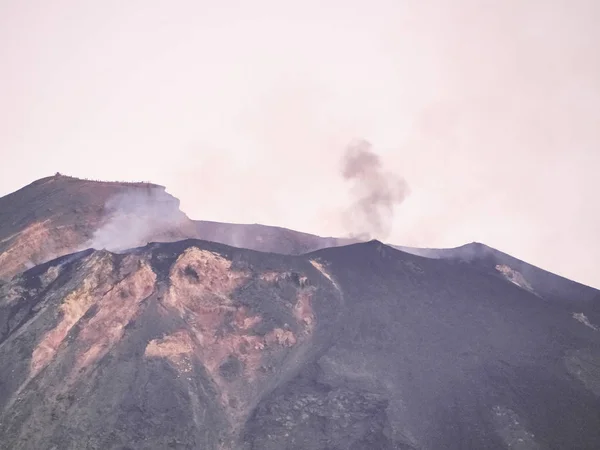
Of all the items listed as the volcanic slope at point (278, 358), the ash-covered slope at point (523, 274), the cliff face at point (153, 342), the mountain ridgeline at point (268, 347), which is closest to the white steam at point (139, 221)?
the mountain ridgeline at point (268, 347)

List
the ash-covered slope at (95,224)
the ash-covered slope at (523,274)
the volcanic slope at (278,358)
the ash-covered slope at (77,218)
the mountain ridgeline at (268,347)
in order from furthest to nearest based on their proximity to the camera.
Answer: the ash-covered slope at (523,274) < the ash-covered slope at (95,224) < the ash-covered slope at (77,218) < the mountain ridgeline at (268,347) < the volcanic slope at (278,358)

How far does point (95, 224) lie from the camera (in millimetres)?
58938

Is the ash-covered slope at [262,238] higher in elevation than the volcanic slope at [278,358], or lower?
higher

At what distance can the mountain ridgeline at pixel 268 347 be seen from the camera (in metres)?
37.8

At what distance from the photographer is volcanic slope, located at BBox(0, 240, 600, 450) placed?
3769 centimetres

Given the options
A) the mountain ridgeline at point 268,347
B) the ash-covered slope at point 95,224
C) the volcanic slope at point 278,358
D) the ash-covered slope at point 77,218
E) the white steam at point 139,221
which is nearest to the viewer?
the volcanic slope at point 278,358

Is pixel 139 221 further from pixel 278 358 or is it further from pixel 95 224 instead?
pixel 278 358

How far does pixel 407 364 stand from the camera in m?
44.7

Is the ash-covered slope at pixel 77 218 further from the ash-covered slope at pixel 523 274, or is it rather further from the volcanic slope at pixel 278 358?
the ash-covered slope at pixel 523 274

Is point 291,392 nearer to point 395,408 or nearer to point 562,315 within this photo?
point 395,408

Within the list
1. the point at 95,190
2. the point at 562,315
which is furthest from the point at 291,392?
the point at 95,190

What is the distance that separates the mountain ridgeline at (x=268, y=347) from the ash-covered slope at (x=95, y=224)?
255mm

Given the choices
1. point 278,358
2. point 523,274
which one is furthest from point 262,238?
point 523,274

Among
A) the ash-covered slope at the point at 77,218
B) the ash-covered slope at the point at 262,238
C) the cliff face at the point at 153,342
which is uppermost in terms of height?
the ash-covered slope at the point at 262,238
